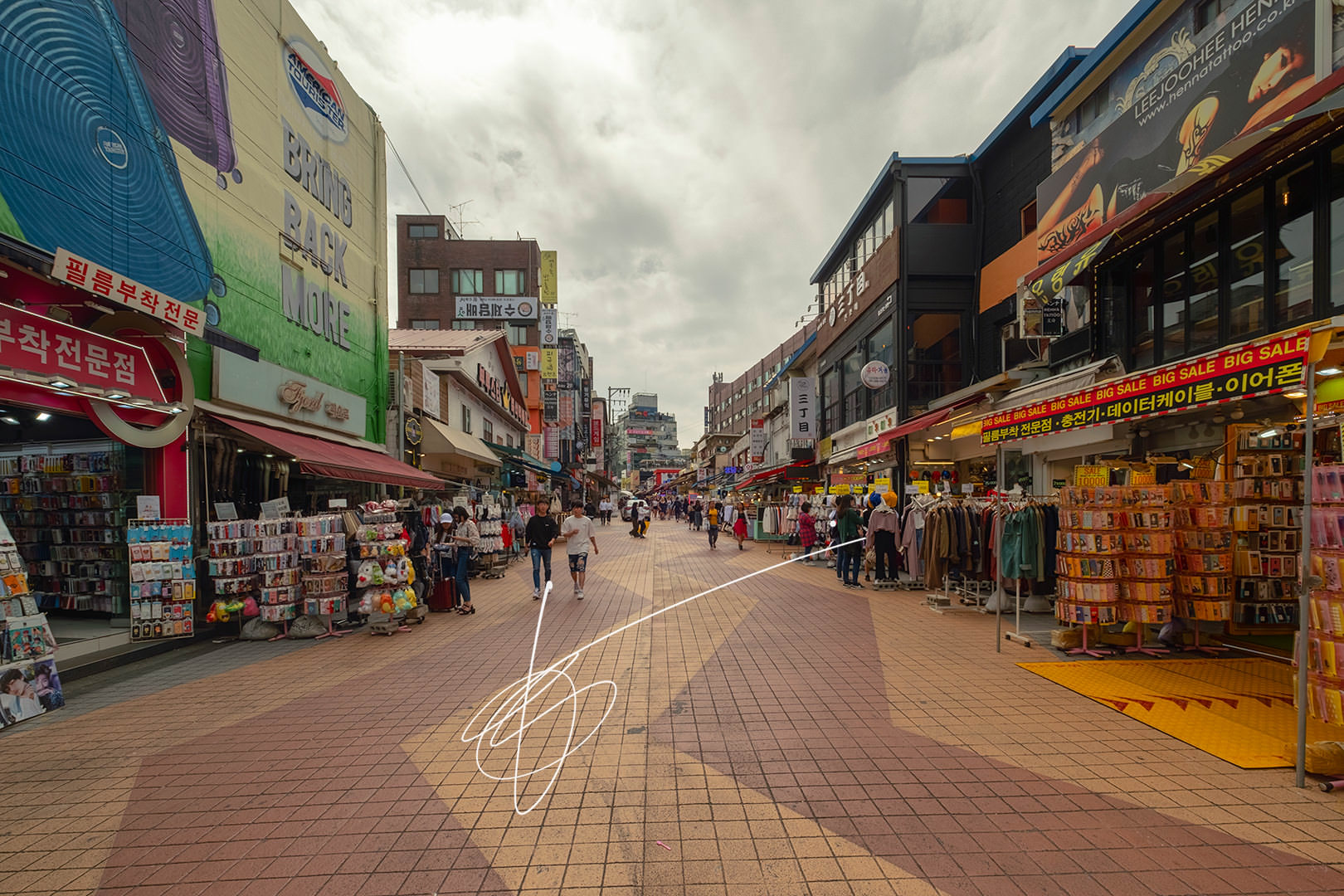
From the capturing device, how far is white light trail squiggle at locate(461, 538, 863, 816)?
12.8ft

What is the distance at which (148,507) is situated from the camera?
7598 millimetres

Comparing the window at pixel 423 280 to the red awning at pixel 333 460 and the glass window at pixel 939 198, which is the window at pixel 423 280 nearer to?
the red awning at pixel 333 460

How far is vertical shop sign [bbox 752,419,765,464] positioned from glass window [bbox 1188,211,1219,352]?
2805 cm

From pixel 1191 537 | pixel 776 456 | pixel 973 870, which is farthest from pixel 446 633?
pixel 776 456

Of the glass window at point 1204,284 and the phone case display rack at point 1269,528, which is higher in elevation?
the glass window at point 1204,284

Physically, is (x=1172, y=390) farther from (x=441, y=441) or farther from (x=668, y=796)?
(x=441, y=441)

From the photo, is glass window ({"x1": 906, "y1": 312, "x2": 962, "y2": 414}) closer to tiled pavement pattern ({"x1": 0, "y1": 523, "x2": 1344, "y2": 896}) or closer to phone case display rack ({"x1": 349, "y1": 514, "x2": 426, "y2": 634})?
tiled pavement pattern ({"x1": 0, "y1": 523, "x2": 1344, "y2": 896})

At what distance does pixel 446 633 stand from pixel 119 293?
19.2 feet

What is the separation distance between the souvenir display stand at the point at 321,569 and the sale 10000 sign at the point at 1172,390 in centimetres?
975

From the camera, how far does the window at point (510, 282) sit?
40969 mm

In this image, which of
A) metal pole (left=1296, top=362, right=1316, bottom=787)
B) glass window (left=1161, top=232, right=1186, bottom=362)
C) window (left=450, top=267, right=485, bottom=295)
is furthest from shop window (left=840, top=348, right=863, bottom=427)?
window (left=450, top=267, right=485, bottom=295)

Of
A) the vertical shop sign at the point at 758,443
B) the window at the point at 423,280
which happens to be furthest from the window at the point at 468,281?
the vertical shop sign at the point at 758,443

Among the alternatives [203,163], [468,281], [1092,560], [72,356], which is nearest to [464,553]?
[72,356]

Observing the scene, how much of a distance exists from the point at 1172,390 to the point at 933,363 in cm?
1298
